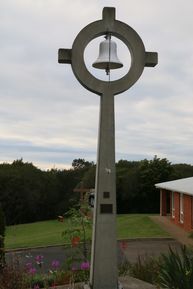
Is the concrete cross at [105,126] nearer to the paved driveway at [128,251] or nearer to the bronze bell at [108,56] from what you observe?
the bronze bell at [108,56]

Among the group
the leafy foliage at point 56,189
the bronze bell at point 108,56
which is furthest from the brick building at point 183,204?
the bronze bell at point 108,56

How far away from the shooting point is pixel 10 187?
46.5 metres

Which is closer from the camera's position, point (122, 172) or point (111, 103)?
point (111, 103)

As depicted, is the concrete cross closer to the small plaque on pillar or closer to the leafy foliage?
the small plaque on pillar

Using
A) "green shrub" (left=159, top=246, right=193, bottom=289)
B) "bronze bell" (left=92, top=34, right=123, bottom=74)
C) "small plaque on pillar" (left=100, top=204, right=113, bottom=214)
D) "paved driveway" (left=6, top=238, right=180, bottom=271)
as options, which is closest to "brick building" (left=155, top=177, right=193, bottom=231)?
"paved driveway" (left=6, top=238, right=180, bottom=271)

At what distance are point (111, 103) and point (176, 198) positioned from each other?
81.2 ft

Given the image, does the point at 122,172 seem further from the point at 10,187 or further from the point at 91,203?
the point at 91,203

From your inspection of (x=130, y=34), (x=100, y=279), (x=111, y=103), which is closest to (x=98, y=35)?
(x=130, y=34)

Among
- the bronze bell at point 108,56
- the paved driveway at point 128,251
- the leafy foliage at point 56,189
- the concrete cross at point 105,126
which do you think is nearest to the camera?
the concrete cross at point 105,126

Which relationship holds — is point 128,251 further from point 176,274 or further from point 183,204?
point 176,274

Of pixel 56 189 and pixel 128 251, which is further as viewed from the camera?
pixel 56 189

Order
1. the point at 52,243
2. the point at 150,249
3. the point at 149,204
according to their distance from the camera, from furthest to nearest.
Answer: the point at 149,204 → the point at 52,243 → the point at 150,249

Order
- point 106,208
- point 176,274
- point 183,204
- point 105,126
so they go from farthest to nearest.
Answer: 1. point 183,204
2. point 105,126
3. point 106,208
4. point 176,274

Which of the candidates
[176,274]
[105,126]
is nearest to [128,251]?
[105,126]
